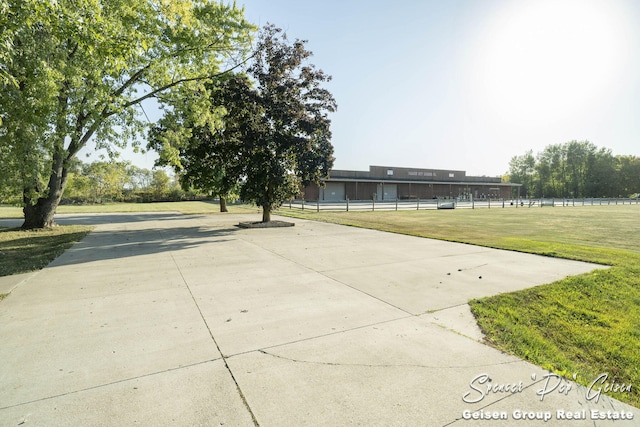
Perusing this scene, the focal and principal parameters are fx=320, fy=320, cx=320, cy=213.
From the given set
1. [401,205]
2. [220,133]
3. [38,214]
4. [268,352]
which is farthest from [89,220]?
[401,205]

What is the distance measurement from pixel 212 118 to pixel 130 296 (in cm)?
1076

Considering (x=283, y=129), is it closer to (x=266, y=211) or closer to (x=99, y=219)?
(x=266, y=211)

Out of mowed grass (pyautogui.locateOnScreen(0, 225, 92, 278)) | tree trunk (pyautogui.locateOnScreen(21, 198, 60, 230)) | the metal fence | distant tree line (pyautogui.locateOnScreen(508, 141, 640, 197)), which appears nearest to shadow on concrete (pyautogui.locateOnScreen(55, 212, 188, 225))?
tree trunk (pyautogui.locateOnScreen(21, 198, 60, 230))

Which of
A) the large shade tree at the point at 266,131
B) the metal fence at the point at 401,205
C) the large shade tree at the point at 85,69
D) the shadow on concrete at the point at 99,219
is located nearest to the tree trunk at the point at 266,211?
the large shade tree at the point at 266,131

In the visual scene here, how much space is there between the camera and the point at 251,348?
11.2 ft

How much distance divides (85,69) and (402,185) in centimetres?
4910

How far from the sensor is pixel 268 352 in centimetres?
331

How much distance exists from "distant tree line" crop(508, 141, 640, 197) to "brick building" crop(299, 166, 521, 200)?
96.9 feet

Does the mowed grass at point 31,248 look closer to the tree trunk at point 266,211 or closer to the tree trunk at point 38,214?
the tree trunk at point 38,214

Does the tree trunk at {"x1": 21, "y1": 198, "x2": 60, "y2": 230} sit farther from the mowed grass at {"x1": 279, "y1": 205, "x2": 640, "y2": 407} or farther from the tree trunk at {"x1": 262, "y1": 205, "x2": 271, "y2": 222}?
the mowed grass at {"x1": 279, "y1": 205, "x2": 640, "y2": 407}

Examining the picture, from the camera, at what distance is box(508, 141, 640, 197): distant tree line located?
256 feet

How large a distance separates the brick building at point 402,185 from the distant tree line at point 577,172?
96.9ft

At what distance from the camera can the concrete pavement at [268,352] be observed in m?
2.44

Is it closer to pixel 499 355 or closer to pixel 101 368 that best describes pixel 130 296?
pixel 101 368
